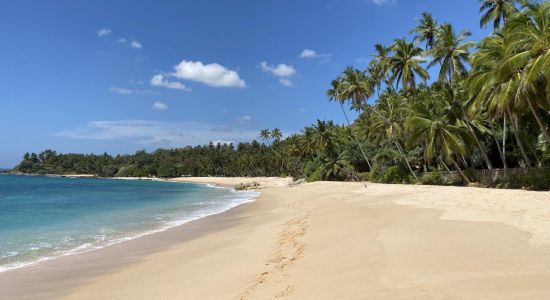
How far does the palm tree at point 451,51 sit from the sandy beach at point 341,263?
18274mm

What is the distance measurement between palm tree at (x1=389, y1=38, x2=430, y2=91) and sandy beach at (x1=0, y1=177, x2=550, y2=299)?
2733cm

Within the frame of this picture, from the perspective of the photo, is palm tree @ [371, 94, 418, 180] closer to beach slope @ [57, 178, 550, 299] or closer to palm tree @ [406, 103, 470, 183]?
palm tree @ [406, 103, 470, 183]

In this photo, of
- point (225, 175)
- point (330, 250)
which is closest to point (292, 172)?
point (225, 175)

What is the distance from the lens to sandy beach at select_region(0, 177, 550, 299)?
616 centimetres

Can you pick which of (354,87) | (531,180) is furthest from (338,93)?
(531,180)

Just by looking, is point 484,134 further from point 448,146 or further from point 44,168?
point 44,168

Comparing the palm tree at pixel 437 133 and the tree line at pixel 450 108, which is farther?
the palm tree at pixel 437 133

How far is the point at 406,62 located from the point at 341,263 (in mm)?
36337

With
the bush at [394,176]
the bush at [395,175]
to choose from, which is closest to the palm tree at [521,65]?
the bush at [394,176]

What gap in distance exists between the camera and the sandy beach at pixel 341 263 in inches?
242

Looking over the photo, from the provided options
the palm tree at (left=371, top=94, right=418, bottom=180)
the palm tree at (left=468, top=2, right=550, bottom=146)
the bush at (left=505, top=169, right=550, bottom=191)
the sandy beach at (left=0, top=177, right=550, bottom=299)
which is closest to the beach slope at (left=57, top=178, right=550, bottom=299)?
the sandy beach at (left=0, top=177, right=550, bottom=299)

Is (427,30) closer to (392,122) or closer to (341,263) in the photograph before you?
(392,122)

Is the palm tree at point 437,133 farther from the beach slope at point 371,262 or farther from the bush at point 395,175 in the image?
the beach slope at point 371,262

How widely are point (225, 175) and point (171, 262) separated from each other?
389ft
